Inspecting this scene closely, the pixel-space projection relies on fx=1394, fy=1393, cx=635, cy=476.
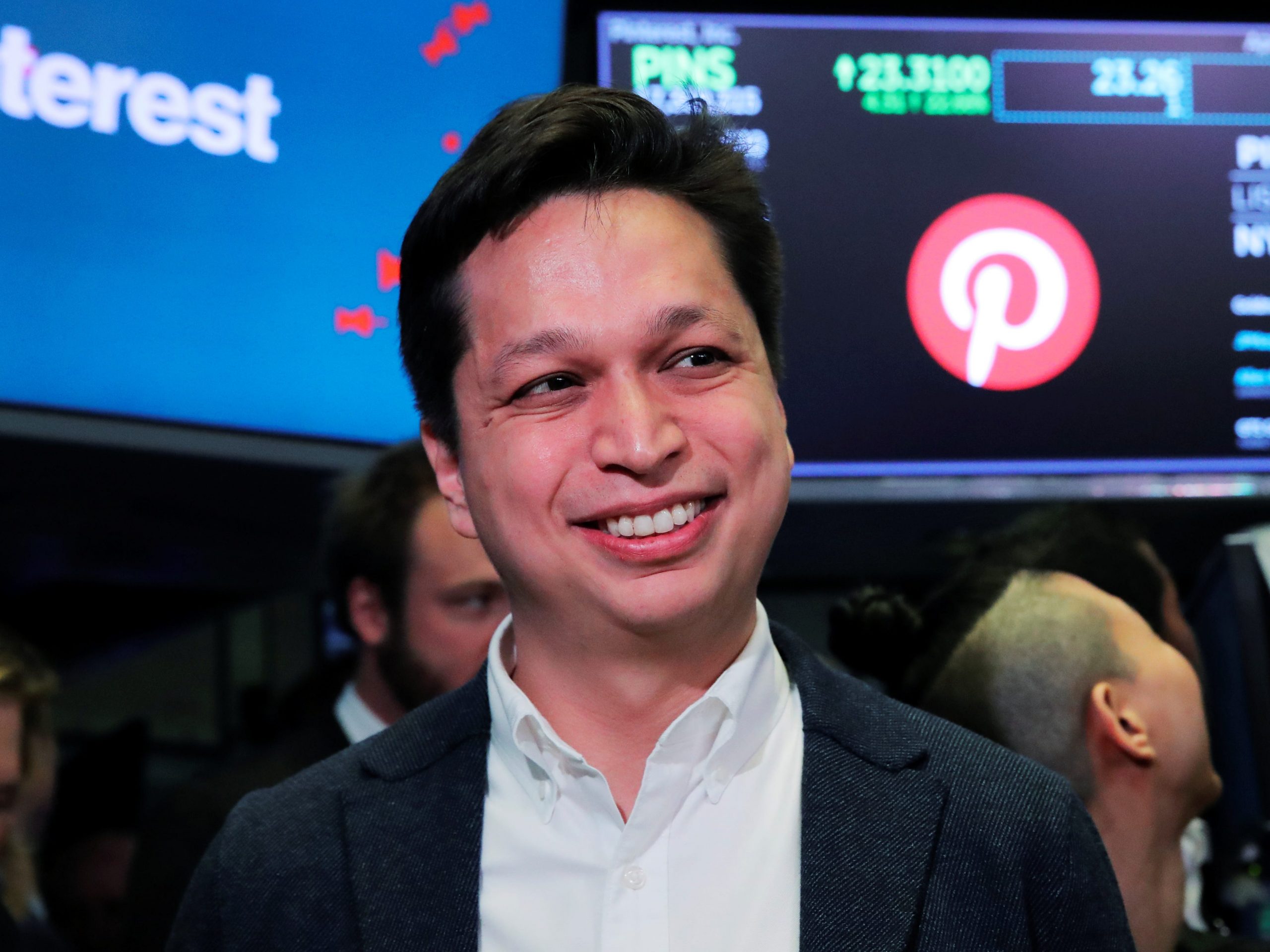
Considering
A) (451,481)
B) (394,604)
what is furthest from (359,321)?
(451,481)

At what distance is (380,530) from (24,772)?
0.72 meters

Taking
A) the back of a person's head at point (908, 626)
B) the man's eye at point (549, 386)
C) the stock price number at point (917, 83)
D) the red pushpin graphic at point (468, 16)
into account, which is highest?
the red pushpin graphic at point (468, 16)

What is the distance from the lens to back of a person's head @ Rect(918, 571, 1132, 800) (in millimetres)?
1743

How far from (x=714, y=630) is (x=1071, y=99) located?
128cm

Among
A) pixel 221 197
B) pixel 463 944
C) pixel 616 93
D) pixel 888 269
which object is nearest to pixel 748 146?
pixel 616 93

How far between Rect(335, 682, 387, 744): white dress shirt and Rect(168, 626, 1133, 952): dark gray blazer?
105cm

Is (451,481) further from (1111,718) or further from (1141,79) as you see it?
(1141,79)

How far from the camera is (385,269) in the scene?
83.4 inches

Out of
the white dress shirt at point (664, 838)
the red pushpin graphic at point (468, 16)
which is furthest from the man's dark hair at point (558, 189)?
the red pushpin graphic at point (468, 16)

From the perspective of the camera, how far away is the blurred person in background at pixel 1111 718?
67.5 inches

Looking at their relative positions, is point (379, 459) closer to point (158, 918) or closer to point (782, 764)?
point (158, 918)

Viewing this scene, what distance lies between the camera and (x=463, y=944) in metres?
1.21

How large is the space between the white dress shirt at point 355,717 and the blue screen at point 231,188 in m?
0.60

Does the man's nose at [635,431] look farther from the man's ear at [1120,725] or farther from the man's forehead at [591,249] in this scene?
the man's ear at [1120,725]
